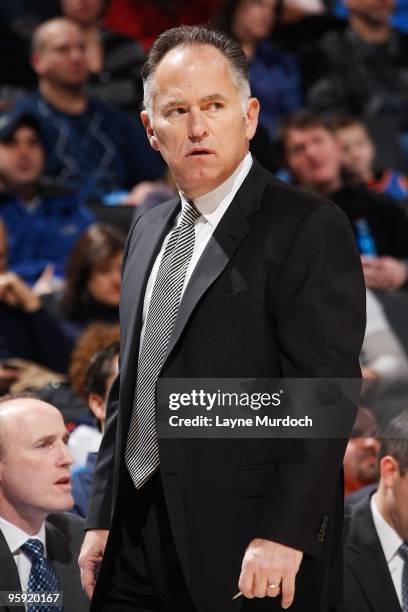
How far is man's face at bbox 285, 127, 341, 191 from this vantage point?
14.6 feet

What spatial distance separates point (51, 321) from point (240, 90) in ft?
7.44

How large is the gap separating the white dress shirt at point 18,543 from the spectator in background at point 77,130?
2789mm

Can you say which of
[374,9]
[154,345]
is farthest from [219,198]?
[374,9]

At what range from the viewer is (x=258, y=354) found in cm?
153

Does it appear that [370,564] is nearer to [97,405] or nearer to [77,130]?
[97,405]

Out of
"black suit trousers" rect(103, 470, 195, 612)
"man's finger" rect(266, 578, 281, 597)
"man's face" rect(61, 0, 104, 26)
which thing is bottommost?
"man's finger" rect(266, 578, 281, 597)

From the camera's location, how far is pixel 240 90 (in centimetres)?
161

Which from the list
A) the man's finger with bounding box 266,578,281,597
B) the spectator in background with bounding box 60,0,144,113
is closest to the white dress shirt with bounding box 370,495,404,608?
the man's finger with bounding box 266,578,281,597

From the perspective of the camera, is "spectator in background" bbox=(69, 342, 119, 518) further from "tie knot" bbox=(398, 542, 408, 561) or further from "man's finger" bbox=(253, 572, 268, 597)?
"man's finger" bbox=(253, 572, 268, 597)

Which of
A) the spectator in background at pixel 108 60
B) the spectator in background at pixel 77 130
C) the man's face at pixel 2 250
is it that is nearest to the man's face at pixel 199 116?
the man's face at pixel 2 250

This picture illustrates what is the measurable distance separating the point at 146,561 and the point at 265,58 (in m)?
4.31

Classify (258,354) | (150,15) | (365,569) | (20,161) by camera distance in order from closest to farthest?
(258,354) → (365,569) → (20,161) → (150,15)

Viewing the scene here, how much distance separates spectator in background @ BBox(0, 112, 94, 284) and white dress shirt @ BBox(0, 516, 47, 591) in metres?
2.35

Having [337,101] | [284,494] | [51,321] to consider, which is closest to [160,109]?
[284,494]
